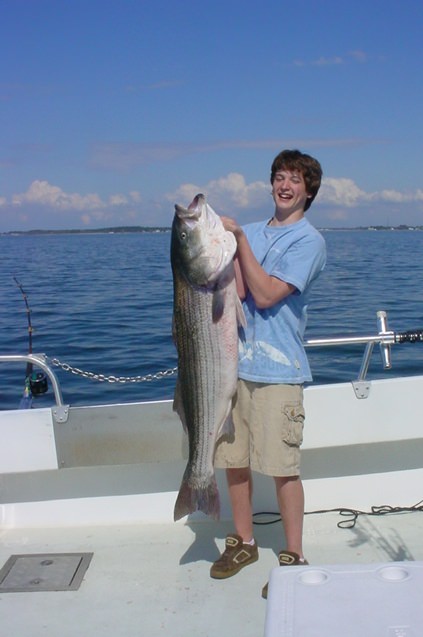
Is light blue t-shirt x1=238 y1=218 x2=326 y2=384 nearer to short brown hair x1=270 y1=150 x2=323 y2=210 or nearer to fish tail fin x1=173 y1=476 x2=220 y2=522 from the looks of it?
short brown hair x1=270 y1=150 x2=323 y2=210

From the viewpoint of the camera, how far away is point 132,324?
14.0 metres

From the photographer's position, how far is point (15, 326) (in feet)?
47.4

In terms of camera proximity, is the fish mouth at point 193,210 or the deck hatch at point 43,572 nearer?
the fish mouth at point 193,210

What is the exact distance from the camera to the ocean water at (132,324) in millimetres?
9508

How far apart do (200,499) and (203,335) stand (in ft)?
2.65

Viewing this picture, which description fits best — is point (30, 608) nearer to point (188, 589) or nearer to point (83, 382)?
point (188, 589)

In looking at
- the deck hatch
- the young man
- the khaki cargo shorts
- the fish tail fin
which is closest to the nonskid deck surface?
the deck hatch

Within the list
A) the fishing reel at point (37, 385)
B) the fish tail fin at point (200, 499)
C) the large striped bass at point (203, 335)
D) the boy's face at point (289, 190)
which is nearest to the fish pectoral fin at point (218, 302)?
the large striped bass at point (203, 335)

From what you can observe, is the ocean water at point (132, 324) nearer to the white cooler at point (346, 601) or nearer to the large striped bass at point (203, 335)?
the large striped bass at point (203, 335)

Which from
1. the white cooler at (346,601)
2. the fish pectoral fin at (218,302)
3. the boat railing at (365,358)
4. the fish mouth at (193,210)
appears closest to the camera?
the white cooler at (346,601)

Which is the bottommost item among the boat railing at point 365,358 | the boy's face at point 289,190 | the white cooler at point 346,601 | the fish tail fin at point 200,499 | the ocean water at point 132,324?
the ocean water at point 132,324

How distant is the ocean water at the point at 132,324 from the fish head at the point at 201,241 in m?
→ 1.59

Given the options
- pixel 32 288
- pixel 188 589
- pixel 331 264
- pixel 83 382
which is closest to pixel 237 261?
A: pixel 188 589

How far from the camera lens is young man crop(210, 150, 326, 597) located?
3.42 metres
